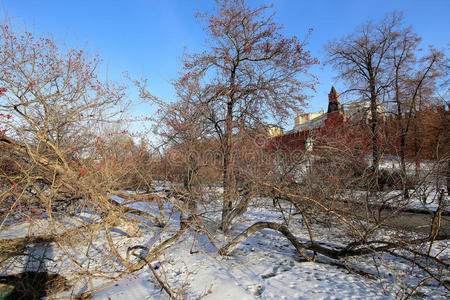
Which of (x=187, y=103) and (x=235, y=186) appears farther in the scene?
(x=187, y=103)

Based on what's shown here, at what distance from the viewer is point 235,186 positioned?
6250 mm

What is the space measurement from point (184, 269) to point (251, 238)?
7.89 ft

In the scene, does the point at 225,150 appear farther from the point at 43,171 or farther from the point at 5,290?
the point at 5,290

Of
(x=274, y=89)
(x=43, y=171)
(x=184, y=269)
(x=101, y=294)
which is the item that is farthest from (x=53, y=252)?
(x=274, y=89)

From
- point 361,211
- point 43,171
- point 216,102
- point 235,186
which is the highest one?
point 216,102

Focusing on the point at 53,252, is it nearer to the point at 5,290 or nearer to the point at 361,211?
the point at 5,290

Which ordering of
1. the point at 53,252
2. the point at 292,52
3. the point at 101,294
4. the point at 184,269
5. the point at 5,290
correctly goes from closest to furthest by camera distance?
the point at 5,290 → the point at 101,294 → the point at 184,269 → the point at 53,252 → the point at 292,52

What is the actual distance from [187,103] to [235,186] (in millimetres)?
2802

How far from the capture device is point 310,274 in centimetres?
505

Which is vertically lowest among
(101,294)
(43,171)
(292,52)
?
(101,294)

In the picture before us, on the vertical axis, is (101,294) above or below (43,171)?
below

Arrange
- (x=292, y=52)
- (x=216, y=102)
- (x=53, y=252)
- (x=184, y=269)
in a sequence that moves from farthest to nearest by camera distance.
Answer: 1. (x=216, y=102)
2. (x=292, y=52)
3. (x=53, y=252)
4. (x=184, y=269)

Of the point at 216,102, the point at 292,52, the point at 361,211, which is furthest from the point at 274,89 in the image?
the point at 361,211

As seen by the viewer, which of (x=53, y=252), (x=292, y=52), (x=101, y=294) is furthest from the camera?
(x=292, y=52)
